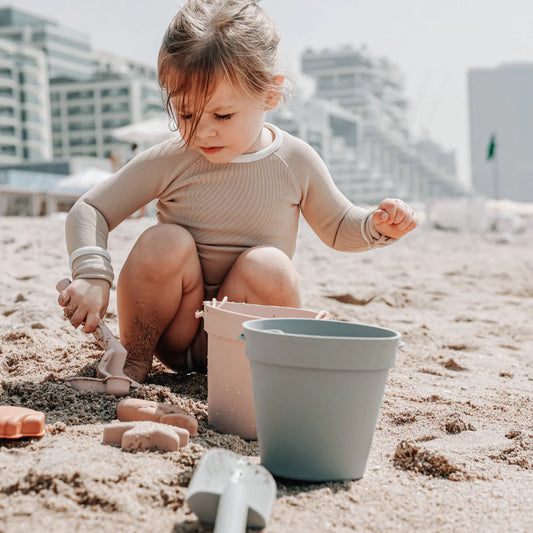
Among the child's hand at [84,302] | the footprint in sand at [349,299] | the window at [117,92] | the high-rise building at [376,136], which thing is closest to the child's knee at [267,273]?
the child's hand at [84,302]

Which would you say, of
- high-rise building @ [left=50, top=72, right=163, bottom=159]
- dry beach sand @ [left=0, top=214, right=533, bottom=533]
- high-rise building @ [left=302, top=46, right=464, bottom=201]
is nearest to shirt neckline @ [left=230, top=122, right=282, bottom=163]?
dry beach sand @ [left=0, top=214, right=533, bottom=533]

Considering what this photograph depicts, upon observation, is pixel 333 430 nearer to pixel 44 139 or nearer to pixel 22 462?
pixel 22 462

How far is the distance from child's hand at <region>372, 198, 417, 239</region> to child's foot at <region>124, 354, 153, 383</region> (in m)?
0.71

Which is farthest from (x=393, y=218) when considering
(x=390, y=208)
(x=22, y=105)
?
(x=22, y=105)

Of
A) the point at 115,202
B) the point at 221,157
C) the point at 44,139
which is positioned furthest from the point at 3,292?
the point at 44,139

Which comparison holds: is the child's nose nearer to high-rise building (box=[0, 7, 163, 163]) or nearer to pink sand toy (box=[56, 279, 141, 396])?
pink sand toy (box=[56, 279, 141, 396])

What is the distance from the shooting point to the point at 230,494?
94 centimetres

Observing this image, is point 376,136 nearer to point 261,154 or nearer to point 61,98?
point 61,98

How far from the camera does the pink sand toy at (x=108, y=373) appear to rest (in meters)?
1.61

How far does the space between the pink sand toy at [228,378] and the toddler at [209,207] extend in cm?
25

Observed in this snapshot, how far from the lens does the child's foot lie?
68.4 inches

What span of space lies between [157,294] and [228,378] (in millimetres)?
351

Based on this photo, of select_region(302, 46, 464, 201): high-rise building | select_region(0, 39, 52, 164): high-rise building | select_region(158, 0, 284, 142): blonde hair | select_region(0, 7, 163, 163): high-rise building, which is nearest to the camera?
select_region(158, 0, 284, 142): blonde hair

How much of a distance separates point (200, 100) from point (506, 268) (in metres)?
4.98
